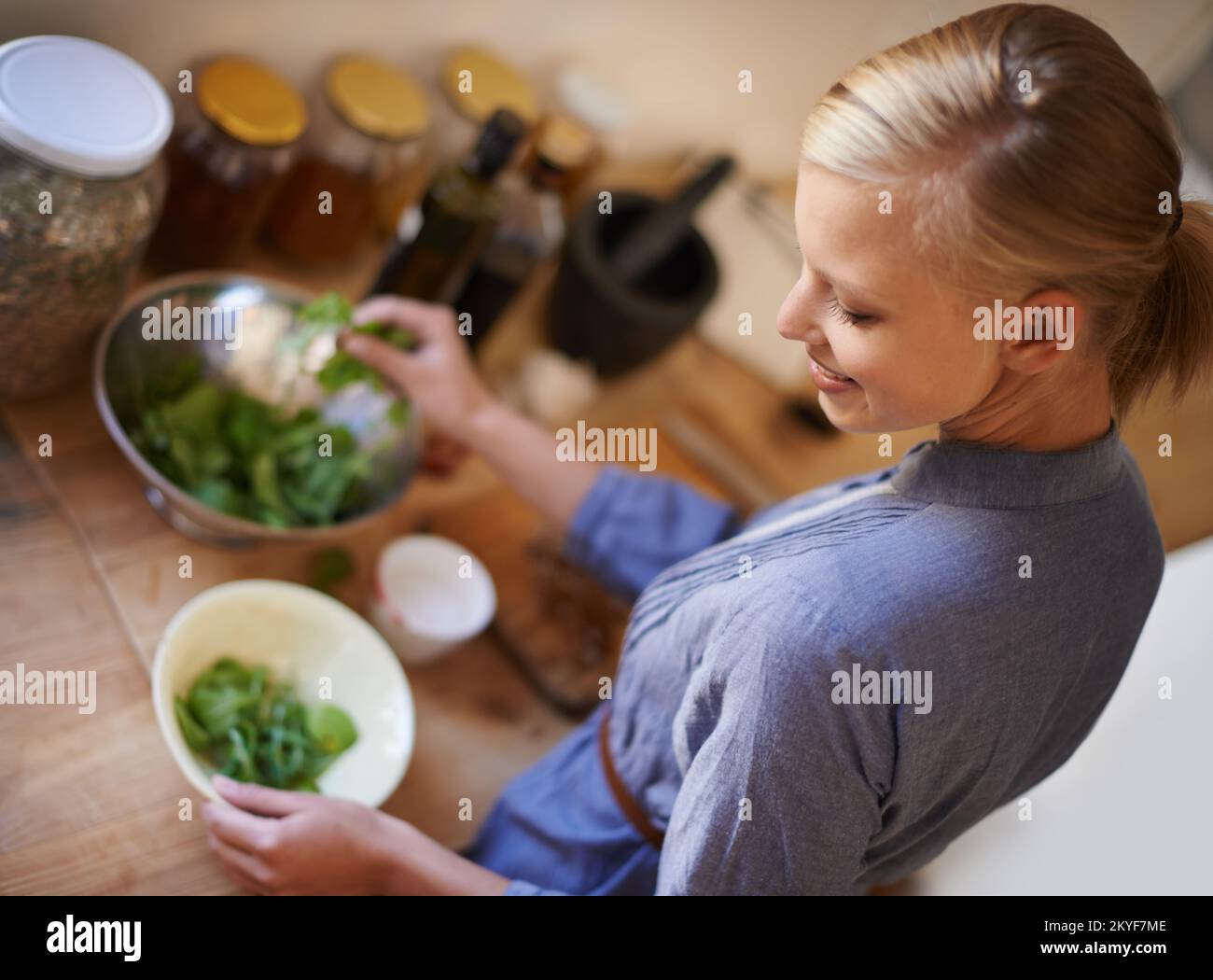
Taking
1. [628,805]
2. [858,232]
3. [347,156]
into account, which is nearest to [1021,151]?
[858,232]

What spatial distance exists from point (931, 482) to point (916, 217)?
183 mm

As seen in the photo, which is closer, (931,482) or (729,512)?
(931,482)

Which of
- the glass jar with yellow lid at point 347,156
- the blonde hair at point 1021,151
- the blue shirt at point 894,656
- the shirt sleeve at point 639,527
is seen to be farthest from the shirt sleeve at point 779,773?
the glass jar with yellow lid at point 347,156

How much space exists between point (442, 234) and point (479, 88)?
0.71 feet

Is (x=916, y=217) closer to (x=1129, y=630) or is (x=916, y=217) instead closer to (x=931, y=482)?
(x=931, y=482)

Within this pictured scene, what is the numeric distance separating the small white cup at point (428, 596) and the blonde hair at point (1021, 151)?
1.75ft

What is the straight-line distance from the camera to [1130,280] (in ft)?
1.74

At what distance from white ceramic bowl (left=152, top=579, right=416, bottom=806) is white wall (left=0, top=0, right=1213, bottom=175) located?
53 centimetres

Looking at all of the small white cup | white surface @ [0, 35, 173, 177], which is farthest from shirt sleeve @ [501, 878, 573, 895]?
white surface @ [0, 35, 173, 177]

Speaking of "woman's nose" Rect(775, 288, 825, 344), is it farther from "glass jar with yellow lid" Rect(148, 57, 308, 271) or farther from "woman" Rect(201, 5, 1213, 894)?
"glass jar with yellow lid" Rect(148, 57, 308, 271)

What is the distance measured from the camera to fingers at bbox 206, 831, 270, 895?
0.70m

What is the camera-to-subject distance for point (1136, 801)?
0.88 meters
